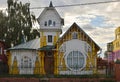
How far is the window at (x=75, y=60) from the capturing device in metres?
47.4

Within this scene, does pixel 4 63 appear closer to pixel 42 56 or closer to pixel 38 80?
pixel 42 56

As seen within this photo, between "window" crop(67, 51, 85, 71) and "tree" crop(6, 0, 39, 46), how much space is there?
19.3 meters

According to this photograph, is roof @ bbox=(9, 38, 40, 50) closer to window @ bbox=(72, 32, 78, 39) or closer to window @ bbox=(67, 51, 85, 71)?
window @ bbox=(67, 51, 85, 71)

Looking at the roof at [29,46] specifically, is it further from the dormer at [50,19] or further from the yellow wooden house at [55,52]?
the dormer at [50,19]

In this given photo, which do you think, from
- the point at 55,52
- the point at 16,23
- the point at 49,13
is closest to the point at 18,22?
the point at 16,23

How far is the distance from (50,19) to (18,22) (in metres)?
15.4

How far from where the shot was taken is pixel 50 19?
5181 centimetres

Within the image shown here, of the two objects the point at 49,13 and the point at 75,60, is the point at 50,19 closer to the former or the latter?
the point at 49,13

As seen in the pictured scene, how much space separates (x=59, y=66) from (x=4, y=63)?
452 inches

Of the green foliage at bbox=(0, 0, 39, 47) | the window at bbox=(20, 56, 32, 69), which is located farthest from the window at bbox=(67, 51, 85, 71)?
the green foliage at bbox=(0, 0, 39, 47)

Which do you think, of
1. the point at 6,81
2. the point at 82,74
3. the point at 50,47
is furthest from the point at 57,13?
the point at 6,81

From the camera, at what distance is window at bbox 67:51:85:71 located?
47.4 meters

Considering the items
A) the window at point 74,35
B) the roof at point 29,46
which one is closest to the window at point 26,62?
the roof at point 29,46

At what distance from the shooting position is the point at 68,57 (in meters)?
47.7
